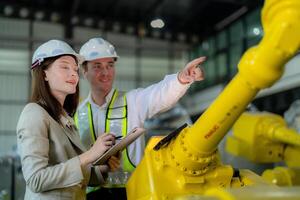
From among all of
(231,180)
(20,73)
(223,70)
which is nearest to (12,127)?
(20,73)

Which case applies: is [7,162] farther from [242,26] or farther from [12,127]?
[242,26]

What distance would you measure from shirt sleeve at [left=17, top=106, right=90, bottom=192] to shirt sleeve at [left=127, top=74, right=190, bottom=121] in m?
0.95

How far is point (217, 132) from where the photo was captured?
1.44 m

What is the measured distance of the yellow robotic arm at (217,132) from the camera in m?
1.12

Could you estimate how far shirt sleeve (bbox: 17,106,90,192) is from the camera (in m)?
1.69

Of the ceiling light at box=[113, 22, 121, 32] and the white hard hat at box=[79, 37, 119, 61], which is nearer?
the white hard hat at box=[79, 37, 119, 61]

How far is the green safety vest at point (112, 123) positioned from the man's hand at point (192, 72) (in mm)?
559

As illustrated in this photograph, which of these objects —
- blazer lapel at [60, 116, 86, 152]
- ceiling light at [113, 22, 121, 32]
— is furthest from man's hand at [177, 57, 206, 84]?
ceiling light at [113, 22, 121, 32]

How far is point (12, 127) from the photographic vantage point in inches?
517

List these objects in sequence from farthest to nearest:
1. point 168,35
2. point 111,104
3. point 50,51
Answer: point 168,35, point 111,104, point 50,51

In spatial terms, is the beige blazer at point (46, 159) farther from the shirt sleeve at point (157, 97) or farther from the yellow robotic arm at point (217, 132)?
the shirt sleeve at point (157, 97)

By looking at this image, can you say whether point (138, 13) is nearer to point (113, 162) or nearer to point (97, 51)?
point (97, 51)

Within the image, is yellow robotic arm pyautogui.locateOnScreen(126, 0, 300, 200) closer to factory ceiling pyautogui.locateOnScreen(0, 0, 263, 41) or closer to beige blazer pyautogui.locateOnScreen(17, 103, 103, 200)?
beige blazer pyautogui.locateOnScreen(17, 103, 103, 200)

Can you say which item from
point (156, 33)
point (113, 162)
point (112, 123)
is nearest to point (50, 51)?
point (113, 162)
